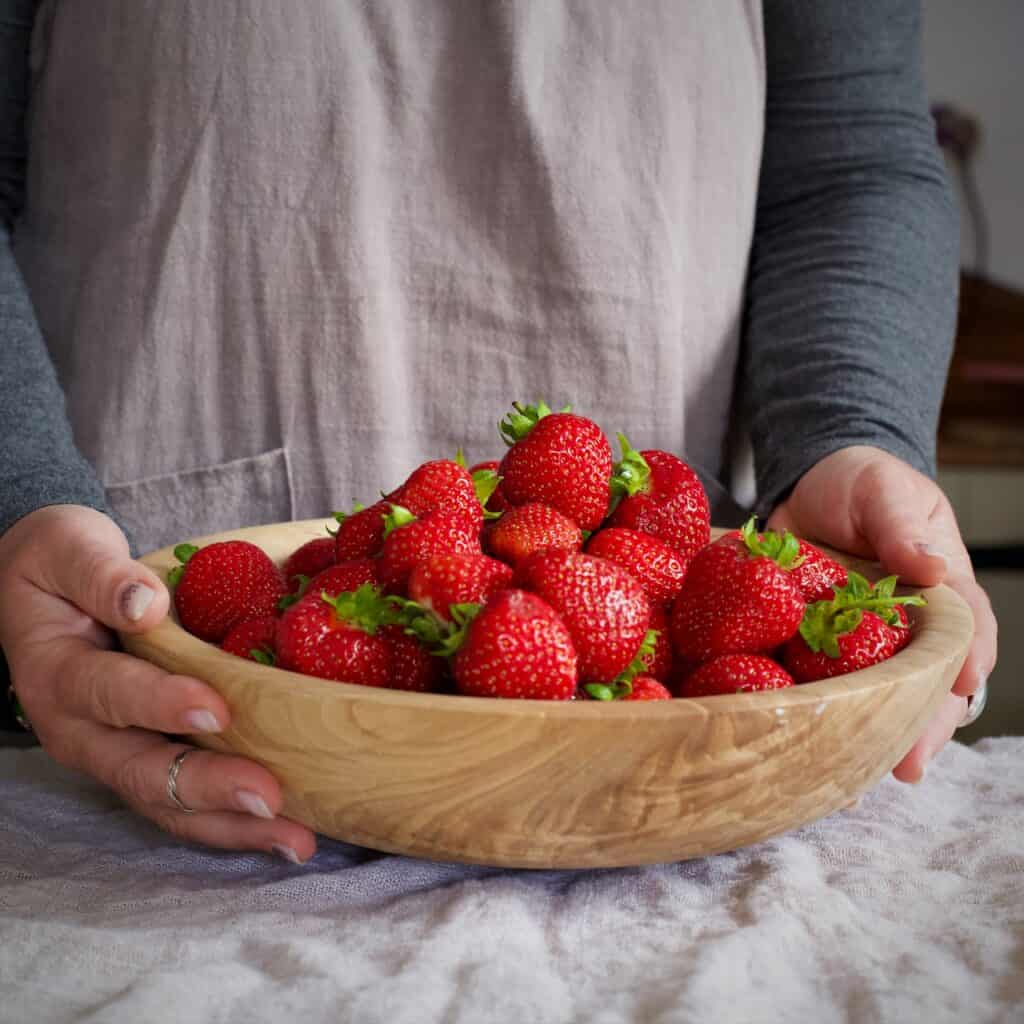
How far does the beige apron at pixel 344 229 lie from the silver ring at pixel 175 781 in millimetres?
470

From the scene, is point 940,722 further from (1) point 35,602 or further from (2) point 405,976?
(1) point 35,602

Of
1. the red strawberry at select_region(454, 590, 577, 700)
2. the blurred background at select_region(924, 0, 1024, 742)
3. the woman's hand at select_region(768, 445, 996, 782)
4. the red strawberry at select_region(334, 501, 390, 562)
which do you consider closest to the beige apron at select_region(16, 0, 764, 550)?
the woman's hand at select_region(768, 445, 996, 782)

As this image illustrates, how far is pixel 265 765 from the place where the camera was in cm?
64

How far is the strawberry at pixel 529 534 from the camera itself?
0.76 meters

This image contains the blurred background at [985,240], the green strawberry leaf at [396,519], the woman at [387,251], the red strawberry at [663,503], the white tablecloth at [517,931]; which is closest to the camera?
the white tablecloth at [517,931]

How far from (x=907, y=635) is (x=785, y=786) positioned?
19 cm

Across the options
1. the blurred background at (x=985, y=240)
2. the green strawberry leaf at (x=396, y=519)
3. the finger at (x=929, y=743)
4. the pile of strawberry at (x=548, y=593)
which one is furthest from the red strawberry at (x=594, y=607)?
the blurred background at (x=985, y=240)

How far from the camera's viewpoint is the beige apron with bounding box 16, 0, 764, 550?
1.09 m

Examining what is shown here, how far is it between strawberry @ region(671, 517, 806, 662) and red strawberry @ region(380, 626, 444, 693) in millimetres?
170

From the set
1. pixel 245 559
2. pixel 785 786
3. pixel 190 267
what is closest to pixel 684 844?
pixel 785 786

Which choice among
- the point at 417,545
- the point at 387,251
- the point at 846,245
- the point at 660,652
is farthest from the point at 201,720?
the point at 846,245

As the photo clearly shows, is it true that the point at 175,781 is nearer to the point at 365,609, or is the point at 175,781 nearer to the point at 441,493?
the point at 365,609

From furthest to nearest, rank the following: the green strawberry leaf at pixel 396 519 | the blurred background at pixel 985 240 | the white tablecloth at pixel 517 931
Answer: the blurred background at pixel 985 240 → the green strawberry leaf at pixel 396 519 → the white tablecloth at pixel 517 931

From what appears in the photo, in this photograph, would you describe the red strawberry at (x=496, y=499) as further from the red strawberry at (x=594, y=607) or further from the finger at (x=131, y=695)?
the finger at (x=131, y=695)
